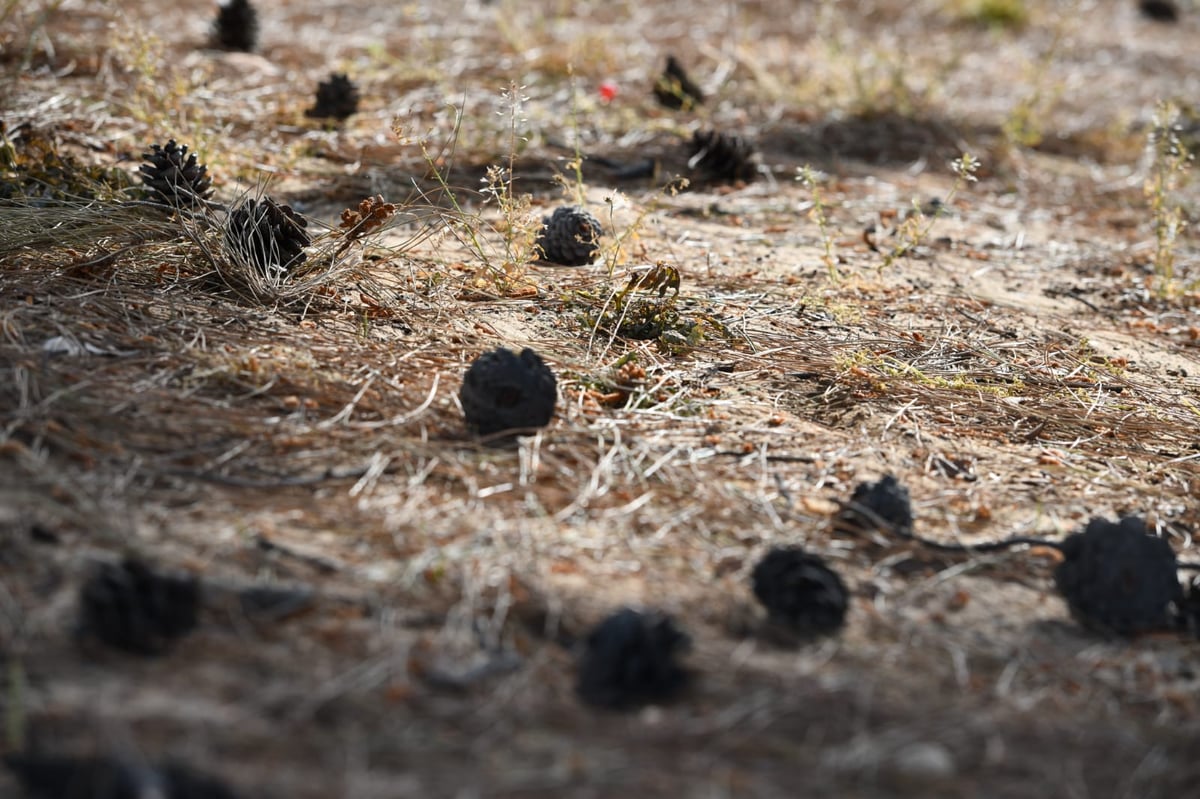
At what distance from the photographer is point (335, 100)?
14.3 feet

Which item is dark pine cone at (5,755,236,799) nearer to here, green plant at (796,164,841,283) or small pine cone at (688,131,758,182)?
green plant at (796,164,841,283)

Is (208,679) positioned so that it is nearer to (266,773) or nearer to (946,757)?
(266,773)

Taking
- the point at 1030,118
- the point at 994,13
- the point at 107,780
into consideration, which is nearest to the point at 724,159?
the point at 1030,118

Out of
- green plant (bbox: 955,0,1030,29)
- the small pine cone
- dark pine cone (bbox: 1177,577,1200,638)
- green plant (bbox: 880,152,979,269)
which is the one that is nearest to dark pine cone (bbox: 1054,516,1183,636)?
dark pine cone (bbox: 1177,577,1200,638)

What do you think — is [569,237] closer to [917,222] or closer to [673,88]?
Result: [917,222]

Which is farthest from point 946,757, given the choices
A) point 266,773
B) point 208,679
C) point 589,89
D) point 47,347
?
point 589,89

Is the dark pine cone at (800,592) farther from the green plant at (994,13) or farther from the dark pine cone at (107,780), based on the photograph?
the green plant at (994,13)

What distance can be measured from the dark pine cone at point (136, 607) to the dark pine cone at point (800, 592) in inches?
35.5

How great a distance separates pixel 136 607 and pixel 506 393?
846 mm

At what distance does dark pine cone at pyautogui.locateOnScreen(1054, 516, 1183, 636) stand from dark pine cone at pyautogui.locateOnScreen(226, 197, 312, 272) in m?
1.89

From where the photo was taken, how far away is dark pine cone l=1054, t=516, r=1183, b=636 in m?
1.94

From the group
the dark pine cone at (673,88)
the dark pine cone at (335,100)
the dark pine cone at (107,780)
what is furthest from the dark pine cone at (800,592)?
the dark pine cone at (673,88)

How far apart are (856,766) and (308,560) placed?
915mm

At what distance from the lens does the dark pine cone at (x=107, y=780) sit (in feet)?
4.32
